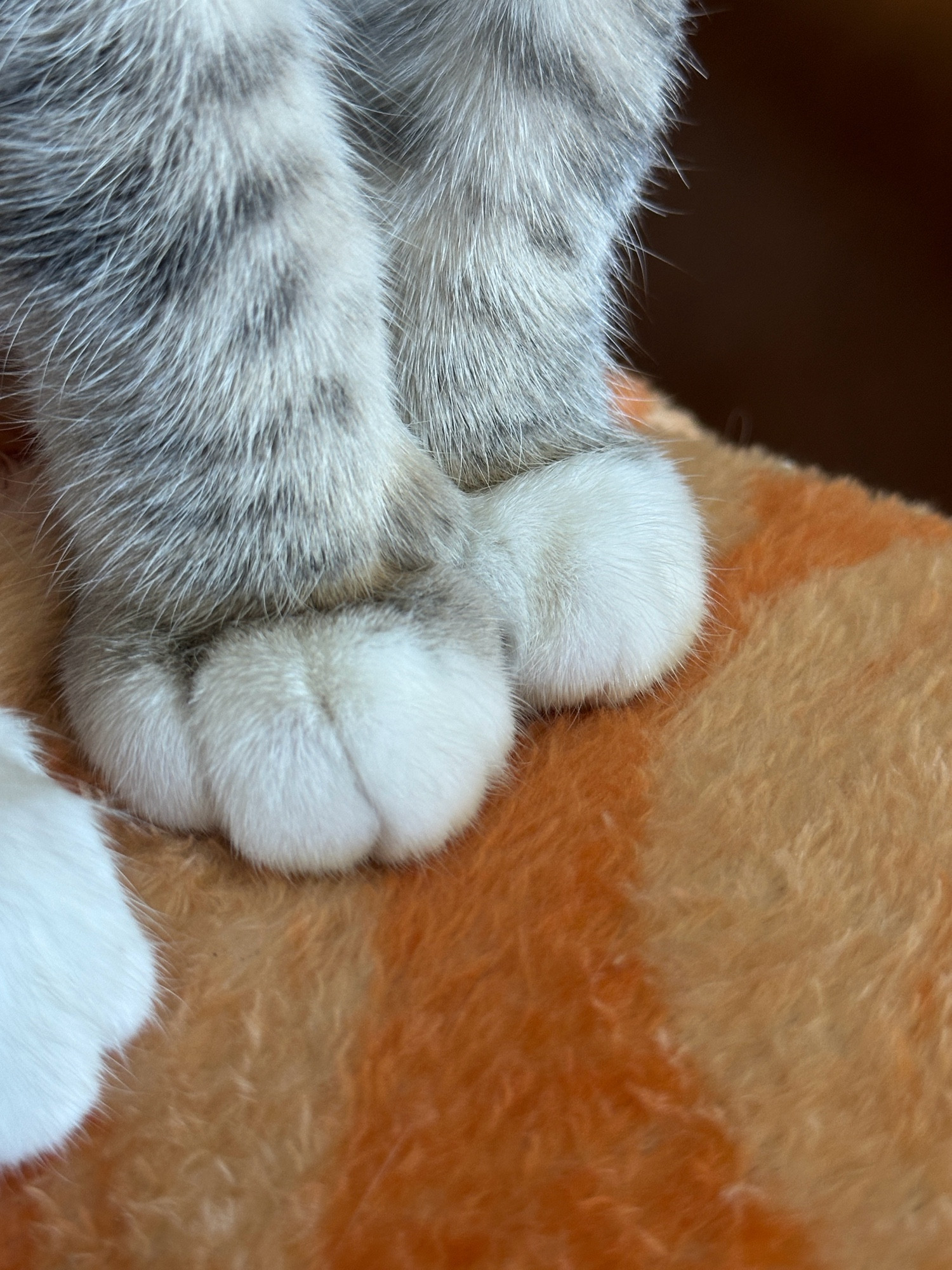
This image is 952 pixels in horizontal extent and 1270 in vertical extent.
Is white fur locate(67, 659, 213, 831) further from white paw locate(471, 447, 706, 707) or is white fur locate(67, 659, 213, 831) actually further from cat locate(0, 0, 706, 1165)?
white paw locate(471, 447, 706, 707)

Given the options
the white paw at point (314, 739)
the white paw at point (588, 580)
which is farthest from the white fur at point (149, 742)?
the white paw at point (588, 580)

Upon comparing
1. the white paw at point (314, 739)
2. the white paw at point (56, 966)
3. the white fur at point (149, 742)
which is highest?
the white paw at point (314, 739)

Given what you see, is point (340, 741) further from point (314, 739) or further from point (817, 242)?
point (817, 242)

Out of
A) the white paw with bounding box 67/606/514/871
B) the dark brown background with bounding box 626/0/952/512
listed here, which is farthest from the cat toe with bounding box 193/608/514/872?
the dark brown background with bounding box 626/0/952/512

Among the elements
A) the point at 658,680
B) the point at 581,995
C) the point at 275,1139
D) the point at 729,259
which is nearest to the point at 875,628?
the point at 658,680

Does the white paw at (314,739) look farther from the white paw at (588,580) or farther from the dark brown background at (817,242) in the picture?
the dark brown background at (817,242)

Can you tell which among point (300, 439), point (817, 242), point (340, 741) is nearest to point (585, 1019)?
point (340, 741)

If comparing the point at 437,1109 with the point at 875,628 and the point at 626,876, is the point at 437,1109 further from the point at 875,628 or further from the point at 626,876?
the point at 875,628
